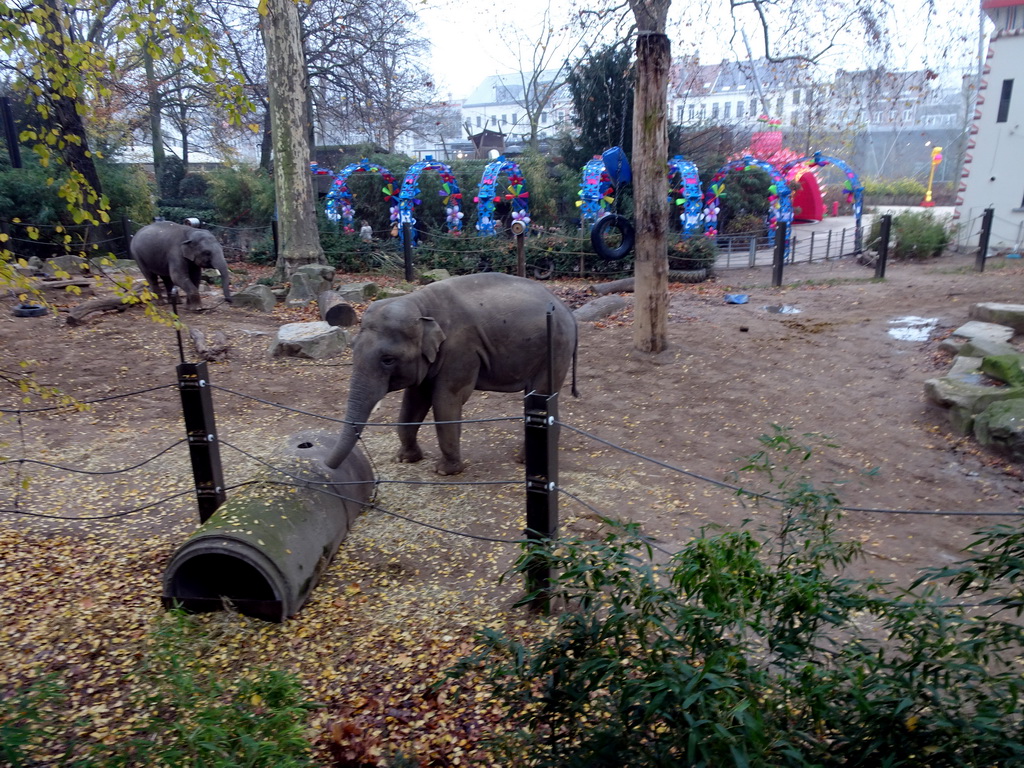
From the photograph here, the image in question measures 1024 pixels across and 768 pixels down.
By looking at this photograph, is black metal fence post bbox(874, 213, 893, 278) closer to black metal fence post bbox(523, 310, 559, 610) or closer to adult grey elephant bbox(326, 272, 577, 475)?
adult grey elephant bbox(326, 272, 577, 475)

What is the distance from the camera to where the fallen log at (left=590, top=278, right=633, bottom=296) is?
1385 cm

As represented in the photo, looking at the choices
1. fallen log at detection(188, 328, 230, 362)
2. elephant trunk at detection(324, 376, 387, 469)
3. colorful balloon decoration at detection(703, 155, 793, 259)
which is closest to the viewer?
elephant trunk at detection(324, 376, 387, 469)

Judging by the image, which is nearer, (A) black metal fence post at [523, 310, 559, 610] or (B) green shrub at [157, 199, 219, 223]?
(A) black metal fence post at [523, 310, 559, 610]

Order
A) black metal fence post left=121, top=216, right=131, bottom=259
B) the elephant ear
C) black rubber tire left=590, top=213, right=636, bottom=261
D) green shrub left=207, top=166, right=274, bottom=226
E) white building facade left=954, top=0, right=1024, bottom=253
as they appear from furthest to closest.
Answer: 1. green shrub left=207, top=166, right=274, bottom=226
2. white building facade left=954, top=0, right=1024, bottom=253
3. black metal fence post left=121, top=216, right=131, bottom=259
4. black rubber tire left=590, top=213, right=636, bottom=261
5. the elephant ear

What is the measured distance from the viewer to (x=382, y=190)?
19.8 m

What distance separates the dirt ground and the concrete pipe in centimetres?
17

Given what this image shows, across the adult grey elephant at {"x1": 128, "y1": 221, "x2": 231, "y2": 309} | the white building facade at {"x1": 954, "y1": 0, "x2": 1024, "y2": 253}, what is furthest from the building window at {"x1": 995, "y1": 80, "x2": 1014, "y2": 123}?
the adult grey elephant at {"x1": 128, "y1": 221, "x2": 231, "y2": 309}

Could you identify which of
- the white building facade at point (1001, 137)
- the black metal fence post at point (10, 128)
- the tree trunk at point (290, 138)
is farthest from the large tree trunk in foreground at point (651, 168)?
the white building facade at point (1001, 137)

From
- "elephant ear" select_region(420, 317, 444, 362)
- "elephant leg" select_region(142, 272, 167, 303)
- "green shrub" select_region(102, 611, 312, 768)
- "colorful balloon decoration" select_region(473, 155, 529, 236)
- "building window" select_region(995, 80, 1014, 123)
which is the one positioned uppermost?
"building window" select_region(995, 80, 1014, 123)

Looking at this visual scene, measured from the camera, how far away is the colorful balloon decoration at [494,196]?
17.8 m

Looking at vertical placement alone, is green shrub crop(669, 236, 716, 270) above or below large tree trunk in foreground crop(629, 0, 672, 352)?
below

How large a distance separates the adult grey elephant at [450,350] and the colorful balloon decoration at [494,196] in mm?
12000

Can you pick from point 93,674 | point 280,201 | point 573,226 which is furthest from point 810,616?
point 573,226

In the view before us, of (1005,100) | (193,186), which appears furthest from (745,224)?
(193,186)
